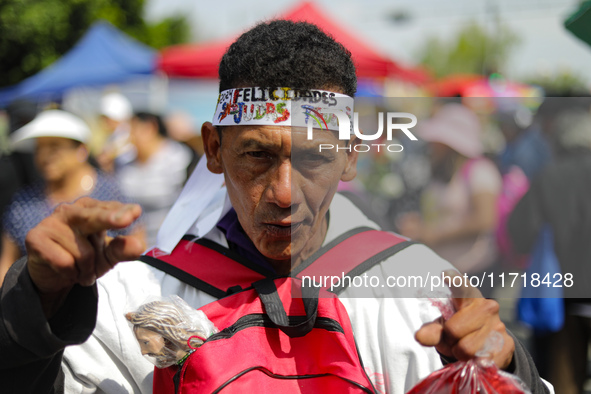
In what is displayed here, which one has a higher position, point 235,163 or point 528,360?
point 235,163

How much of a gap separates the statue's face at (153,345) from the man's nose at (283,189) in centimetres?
46

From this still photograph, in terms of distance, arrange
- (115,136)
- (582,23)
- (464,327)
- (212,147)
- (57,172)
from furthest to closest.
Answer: (115,136) → (57,172) → (582,23) → (212,147) → (464,327)

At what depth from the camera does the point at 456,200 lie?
1591 mm

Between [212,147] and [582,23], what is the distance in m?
1.35

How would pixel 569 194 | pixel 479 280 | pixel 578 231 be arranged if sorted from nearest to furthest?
pixel 479 280 → pixel 578 231 → pixel 569 194

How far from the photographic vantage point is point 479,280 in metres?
1.48

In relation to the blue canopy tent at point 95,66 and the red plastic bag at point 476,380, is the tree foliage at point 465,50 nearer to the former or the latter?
the blue canopy tent at point 95,66

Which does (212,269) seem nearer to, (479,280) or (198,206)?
(198,206)

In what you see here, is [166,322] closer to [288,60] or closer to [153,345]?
[153,345]

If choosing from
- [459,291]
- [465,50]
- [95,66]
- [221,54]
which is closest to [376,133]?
[459,291]

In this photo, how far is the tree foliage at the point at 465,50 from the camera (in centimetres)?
5059

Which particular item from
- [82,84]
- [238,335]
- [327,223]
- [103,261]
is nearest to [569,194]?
[327,223]

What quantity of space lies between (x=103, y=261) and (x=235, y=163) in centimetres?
55

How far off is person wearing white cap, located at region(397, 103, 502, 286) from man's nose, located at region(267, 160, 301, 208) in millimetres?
342
